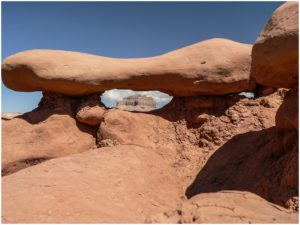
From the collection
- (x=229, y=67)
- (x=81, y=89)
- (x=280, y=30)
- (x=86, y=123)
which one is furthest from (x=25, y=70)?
(x=280, y=30)

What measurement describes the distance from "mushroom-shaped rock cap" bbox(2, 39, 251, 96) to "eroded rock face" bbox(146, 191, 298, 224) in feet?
10.3

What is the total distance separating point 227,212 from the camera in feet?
8.22

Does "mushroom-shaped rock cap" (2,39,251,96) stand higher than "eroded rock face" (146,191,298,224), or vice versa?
"mushroom-shaped rock cap" (2,39,251,96)

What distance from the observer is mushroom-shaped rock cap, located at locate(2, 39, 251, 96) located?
18.5 feet

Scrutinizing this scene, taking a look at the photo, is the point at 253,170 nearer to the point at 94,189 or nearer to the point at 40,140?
the point at 94,189

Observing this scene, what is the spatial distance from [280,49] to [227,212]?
1.65 meters

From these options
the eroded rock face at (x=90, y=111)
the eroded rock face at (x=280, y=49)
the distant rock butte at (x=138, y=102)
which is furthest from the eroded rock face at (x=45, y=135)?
the distant rock butte at (x=138, y=102)

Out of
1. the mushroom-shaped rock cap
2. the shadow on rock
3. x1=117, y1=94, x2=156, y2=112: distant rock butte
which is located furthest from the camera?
x1=117, y1=94, x2=156, y2=112: distant rock butte

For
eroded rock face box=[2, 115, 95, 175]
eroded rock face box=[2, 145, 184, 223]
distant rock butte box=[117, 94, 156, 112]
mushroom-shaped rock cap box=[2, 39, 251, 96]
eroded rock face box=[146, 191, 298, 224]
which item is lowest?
distant rock butte box=[117, 94, 156, 112]

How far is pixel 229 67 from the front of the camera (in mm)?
5586

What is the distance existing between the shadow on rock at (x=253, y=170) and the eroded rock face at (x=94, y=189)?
1.86 feet

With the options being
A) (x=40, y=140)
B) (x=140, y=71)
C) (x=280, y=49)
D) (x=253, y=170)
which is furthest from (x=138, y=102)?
(x=280, y=49)

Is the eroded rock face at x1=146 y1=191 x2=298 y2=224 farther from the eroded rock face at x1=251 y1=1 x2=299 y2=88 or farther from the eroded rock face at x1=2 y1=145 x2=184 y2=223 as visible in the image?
the eroded rock face at x1=251 y1=1 x2=299 y2=88

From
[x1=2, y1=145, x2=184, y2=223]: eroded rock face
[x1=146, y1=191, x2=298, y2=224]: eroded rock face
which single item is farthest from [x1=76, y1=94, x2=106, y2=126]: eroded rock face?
[x1=146, y1=191, x2=298, y2=224]: eroded rock face
